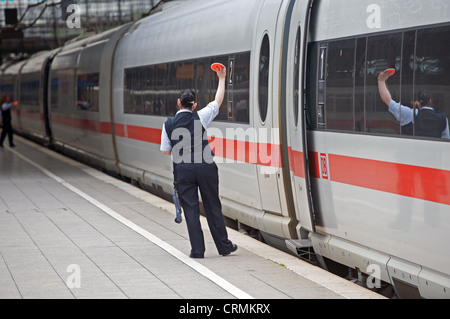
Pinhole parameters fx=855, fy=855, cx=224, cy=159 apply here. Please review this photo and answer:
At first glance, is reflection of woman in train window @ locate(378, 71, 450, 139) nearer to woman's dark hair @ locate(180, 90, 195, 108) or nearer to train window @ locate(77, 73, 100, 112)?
woman's dark hair @ locate(180, 90, 195, 108)

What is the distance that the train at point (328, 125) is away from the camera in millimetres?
6480

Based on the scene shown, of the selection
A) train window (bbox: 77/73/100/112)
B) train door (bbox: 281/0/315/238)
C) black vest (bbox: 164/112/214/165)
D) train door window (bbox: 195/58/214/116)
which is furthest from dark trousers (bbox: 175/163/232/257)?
train window (bbox: 77/73/100/112)

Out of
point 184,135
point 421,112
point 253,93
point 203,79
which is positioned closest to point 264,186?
point 253,93

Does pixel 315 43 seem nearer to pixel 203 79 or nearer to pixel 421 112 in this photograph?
pixel 421 112

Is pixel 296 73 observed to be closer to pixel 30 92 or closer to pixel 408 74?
pixel 408 74

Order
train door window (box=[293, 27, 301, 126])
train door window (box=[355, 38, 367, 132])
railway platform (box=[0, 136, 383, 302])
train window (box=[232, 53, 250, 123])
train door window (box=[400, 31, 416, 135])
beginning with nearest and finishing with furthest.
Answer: train door window (box=[400, 31, 416, 135])
railway platform (box=[0, 136, 383, 302])
train door window (box=[355, 38, 367, 132])
train door window (box=[293, 27, 301, 126])
train window (box=[232, 53, 250, 123])

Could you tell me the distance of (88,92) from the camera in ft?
71.9

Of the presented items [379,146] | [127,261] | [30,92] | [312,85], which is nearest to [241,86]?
[312,85]

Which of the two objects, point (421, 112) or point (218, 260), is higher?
point (421, 112)

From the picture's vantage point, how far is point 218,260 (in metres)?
8.66

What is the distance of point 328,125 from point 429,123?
1.90 meters

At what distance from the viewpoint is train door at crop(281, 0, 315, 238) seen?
28.2ft

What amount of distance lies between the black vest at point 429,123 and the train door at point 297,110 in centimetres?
209
